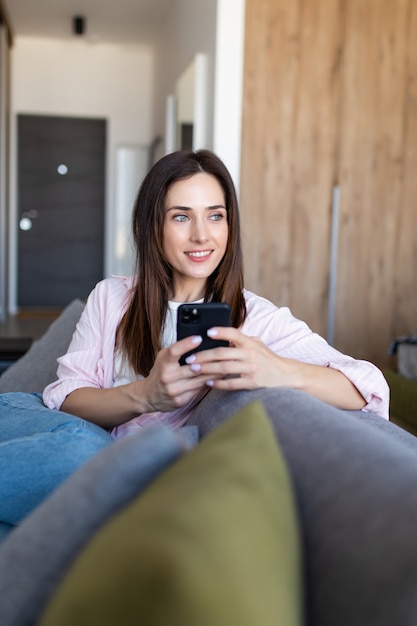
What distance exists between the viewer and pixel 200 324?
1190 mm

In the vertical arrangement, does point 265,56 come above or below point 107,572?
above

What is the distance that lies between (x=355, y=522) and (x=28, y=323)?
273 inches

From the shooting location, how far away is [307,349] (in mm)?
1432

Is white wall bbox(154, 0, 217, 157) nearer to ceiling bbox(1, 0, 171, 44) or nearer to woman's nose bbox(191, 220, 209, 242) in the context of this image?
ceiling bbox(1, 0, 171, 44)

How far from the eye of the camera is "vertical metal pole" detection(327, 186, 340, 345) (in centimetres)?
430

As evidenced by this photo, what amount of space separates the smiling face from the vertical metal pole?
112 inches

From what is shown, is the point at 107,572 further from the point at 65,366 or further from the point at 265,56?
the point at 265,56

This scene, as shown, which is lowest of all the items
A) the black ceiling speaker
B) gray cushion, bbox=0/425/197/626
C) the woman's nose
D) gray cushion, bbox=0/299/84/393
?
gray cushion, bbox=0/299/84/393

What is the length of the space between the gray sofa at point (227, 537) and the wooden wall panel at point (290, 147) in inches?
140

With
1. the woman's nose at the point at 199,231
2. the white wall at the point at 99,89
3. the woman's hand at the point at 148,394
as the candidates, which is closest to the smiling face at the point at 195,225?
the woman's nose at the point at 199,231

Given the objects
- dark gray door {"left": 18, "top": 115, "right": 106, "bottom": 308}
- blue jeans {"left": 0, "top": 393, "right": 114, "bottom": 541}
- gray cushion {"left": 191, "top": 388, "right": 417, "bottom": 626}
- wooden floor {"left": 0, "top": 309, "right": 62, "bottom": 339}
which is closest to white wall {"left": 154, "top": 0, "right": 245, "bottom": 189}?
wooden floor {"left": 0, "top": 309, "right": 62, "bottom": 339}

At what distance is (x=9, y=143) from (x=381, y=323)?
5329mm

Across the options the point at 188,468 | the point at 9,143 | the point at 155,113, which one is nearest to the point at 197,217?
the point at 188,468

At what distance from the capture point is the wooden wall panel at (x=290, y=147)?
4164 millimetres
